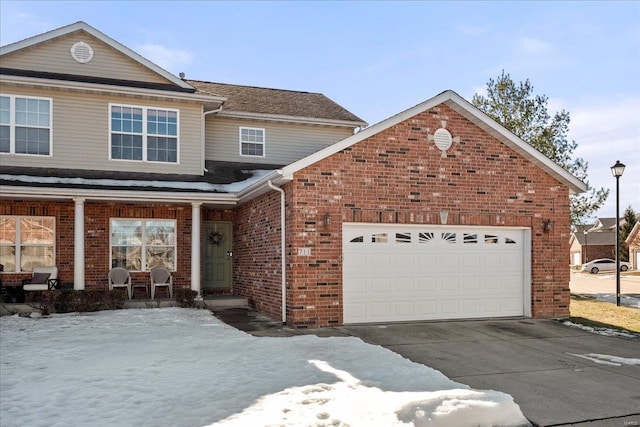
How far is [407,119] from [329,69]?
5807 millimetres

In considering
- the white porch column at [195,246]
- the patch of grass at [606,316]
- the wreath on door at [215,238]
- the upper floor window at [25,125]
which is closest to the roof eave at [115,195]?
the white porch column at [195,246]

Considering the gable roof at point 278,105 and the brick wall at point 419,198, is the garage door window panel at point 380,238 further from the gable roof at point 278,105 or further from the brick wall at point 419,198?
the gable roof at point 278,105

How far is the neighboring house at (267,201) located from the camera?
428 inches

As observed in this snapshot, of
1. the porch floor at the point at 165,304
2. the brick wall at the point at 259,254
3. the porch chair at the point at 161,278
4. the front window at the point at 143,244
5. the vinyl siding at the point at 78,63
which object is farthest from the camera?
the front window at the point at 143,244

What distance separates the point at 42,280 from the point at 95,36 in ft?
21.3

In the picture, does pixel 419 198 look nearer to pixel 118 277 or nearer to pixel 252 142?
pixel 252 142

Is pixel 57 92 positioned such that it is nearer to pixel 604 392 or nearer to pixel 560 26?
pixel 560 26

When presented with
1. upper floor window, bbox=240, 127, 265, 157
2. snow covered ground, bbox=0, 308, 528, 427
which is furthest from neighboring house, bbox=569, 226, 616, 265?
snow covered ground, bbox=0, 308, 528, 427

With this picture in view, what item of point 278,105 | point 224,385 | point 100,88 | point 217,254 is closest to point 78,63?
point 100,88

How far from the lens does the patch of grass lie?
11.9m

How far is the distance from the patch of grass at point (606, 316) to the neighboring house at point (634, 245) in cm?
3915

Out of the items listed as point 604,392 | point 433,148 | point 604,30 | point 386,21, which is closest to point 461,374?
point 604,392

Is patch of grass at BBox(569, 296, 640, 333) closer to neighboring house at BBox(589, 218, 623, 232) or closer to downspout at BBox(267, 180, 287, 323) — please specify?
downspout at BBox(267, 180, 287, 323)

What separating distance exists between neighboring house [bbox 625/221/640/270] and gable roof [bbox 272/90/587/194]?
142 feet
